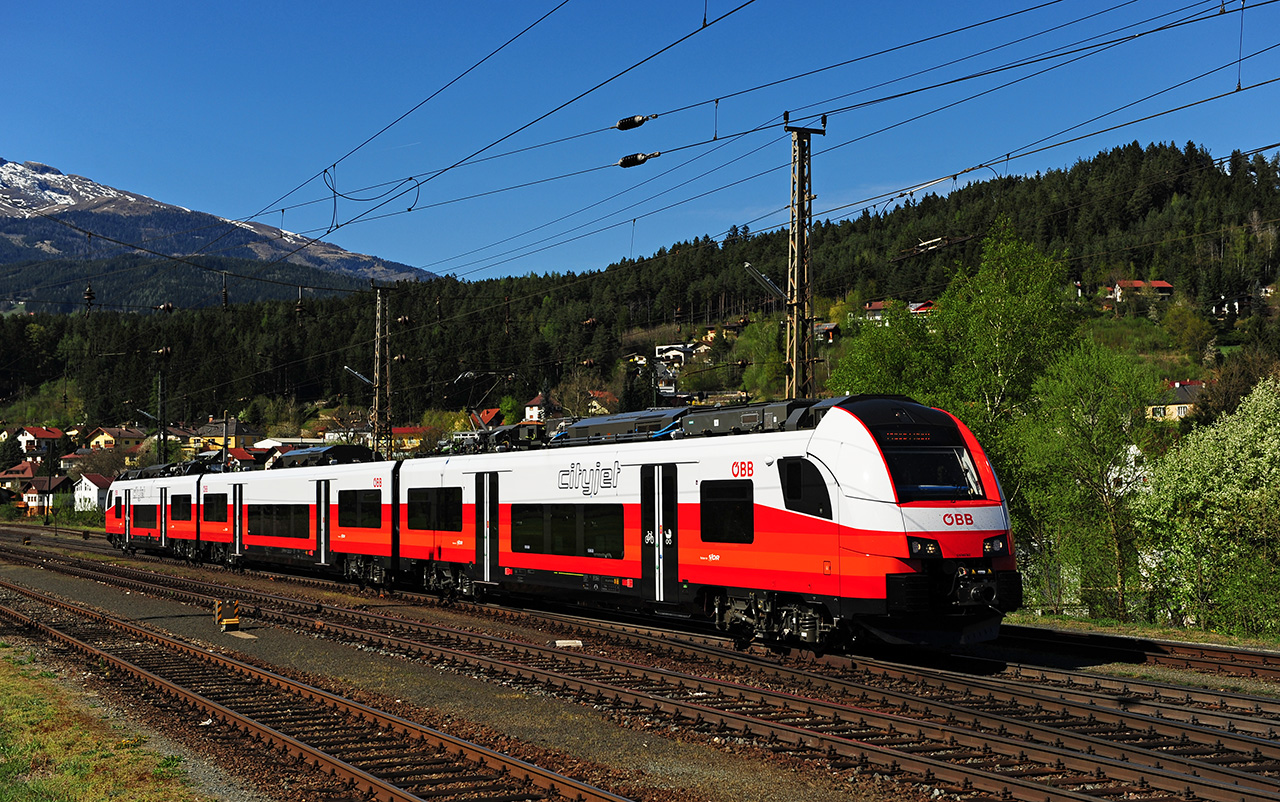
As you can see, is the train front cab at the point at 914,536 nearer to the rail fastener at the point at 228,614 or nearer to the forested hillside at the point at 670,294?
the rail fastener at the point at 228,614

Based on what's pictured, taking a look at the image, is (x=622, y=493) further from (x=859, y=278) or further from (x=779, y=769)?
(x=859, y=278)

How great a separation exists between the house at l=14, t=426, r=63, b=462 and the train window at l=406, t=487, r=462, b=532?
136192 mm

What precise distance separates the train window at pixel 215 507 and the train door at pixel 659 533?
26185 mm

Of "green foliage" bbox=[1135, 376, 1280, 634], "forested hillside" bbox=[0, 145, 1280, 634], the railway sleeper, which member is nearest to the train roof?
the railway sleeper

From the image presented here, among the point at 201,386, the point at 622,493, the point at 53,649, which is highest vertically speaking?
the point at 201,386

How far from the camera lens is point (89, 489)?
352 ft

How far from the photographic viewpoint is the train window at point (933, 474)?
1417 centimetres

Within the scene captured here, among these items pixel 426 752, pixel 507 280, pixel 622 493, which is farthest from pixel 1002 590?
pixel 507 280

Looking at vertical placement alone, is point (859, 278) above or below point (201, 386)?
above

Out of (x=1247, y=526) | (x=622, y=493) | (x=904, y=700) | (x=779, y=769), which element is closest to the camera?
(x=779, y=769)

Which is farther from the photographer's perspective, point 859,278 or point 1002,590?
point 859,278

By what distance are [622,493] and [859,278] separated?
327ft

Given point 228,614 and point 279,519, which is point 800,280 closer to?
point 228,614

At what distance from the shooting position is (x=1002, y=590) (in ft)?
47.0
